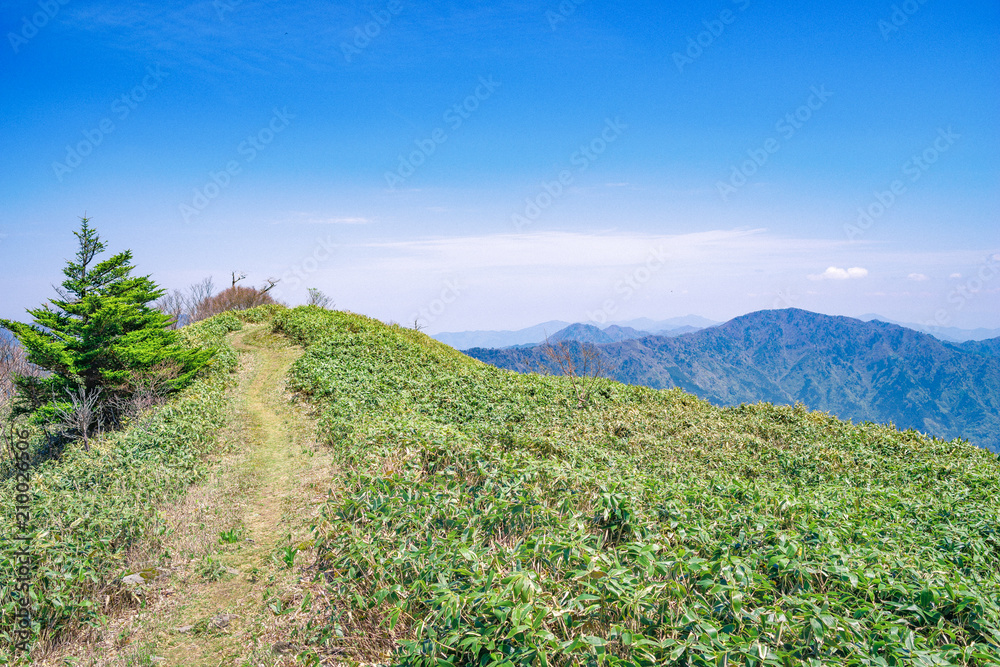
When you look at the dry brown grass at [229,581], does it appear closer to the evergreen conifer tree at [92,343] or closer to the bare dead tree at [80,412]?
the bare dead tree at [80,412]

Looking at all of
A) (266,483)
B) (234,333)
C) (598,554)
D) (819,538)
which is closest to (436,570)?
(598,554)

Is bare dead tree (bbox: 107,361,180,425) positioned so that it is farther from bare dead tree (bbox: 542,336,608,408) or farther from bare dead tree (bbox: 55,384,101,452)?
bare dead tree (bbox: 542,336,608,408)

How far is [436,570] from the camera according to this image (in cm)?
450

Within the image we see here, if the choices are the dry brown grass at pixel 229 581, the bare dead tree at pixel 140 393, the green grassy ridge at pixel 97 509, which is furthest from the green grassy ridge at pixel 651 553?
the bare dead tree at pixel 140 393

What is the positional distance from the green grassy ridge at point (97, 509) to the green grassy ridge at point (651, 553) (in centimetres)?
266

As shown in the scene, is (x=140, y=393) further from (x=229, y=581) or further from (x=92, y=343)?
(x=229, y=581)

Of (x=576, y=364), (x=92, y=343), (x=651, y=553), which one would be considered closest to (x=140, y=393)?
(x=92, y=343)

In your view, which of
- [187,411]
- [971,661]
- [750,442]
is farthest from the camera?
[187,411]

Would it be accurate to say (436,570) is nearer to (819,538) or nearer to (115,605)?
(819,538)

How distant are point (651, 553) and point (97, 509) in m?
7.97

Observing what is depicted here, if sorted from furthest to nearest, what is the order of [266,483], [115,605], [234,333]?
[234,333] → [266,483] → [115,605]

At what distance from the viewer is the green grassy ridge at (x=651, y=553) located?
340 cm

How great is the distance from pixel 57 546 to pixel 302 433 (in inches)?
260

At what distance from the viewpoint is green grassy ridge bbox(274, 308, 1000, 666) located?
3.40 metres
